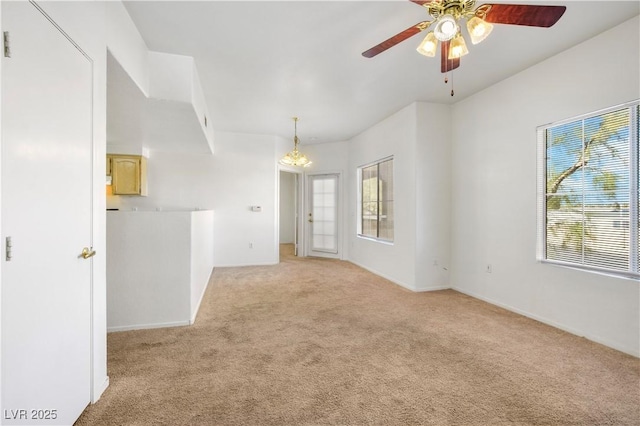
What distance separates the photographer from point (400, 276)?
15.8 feet

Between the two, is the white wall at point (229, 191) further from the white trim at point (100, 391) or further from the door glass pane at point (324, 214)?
the white trim at point (100, 391)

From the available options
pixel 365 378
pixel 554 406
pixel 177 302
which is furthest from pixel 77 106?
pixel 554 406

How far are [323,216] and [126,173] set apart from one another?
4256mm

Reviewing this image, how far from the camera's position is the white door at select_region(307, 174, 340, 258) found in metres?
7.21

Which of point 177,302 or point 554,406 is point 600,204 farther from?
point 177,302

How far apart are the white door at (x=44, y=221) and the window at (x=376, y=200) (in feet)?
14.7

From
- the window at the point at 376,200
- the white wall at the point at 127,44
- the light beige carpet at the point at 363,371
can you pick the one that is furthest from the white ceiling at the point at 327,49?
the light beige carpet at the point at 363,371

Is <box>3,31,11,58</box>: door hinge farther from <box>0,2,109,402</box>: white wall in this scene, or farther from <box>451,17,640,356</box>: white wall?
<box>451,17,640,356</box>: white wall

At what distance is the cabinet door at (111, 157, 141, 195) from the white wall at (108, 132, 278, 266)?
1.18ft

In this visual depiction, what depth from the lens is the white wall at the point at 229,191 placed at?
5.85 meters

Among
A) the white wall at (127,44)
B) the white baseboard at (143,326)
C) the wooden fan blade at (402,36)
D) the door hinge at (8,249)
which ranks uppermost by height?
the white wall at (127,44)

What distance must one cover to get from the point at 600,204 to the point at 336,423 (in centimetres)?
308

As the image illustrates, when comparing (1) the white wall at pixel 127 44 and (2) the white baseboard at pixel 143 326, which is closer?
(1) the white wall at pixel 127 44

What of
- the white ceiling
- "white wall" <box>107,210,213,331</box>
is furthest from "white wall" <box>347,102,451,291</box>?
"white wall" <box>107,210,213,331</box>
